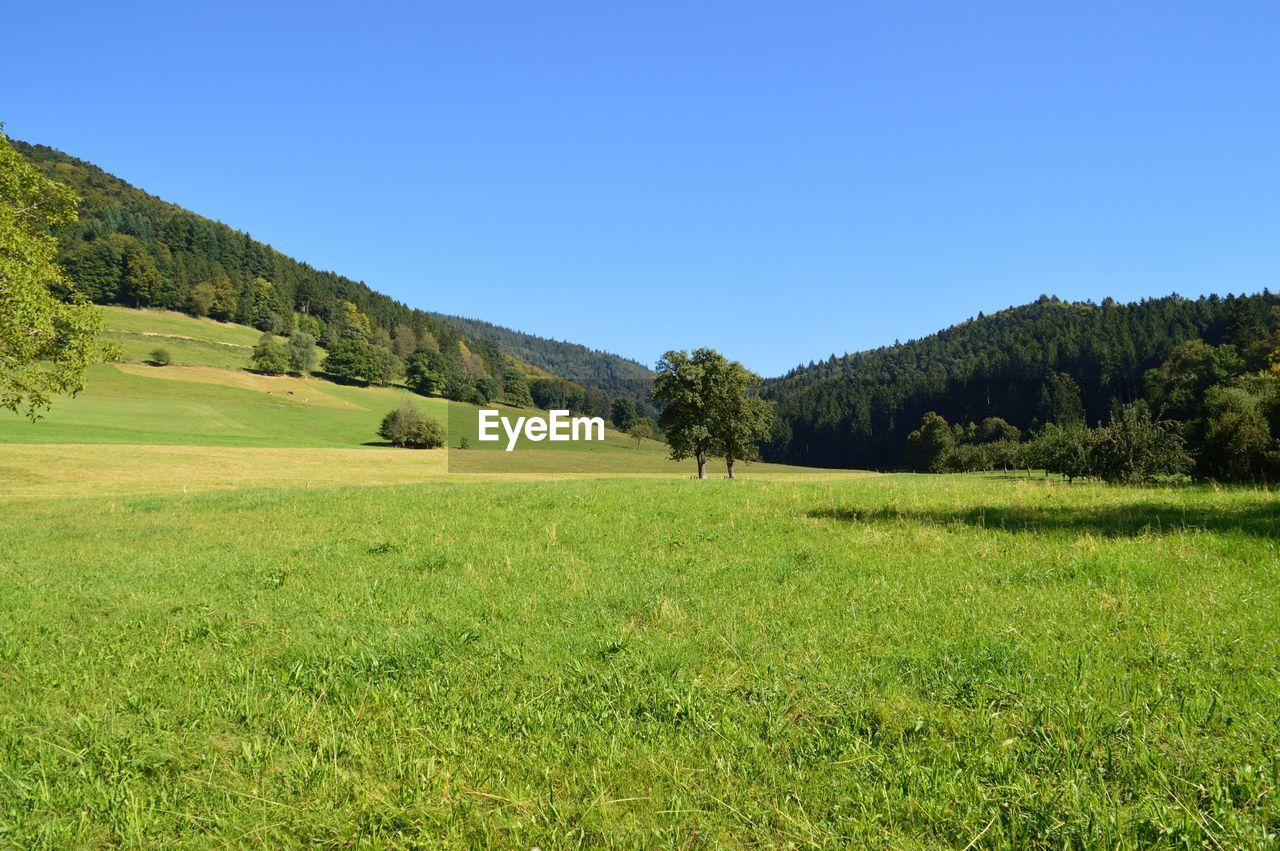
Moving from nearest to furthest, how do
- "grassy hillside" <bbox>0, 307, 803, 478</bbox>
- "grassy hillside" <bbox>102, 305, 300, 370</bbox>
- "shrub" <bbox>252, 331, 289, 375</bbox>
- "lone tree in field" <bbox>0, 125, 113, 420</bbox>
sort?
"lone tree in field" <bbox>0, 125, 113, 420</bbox> → "grassy hillside" <bbox>0, 307, 803, 478</bbox> → "grassy hillside" <bbox>102, 305, 300, 370</bbox> → "shrub" <bbox>252, 331, 289, 375</bbox>

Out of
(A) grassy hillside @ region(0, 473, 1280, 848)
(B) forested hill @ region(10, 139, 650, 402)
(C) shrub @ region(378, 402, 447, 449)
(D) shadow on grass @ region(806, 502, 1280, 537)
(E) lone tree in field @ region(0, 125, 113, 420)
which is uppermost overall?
(B) forested hill @ region(10, 139, 650, 402)

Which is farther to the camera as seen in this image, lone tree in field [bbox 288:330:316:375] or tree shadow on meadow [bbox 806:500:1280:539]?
lone tree in field [bbox 288:330:316:375]

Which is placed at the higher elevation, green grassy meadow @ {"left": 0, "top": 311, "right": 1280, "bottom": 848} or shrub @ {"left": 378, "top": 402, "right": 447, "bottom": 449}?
shrub @ {"left": 378, "top": 402, "right": 447, "bottom": 449}

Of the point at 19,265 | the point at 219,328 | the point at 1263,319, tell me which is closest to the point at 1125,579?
the point at 19,265

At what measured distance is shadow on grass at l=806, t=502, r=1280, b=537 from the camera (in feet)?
37.6

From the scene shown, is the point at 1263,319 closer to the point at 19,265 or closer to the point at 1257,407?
the point at 1257,407

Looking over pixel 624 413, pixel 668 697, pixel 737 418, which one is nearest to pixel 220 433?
pixel 737 418

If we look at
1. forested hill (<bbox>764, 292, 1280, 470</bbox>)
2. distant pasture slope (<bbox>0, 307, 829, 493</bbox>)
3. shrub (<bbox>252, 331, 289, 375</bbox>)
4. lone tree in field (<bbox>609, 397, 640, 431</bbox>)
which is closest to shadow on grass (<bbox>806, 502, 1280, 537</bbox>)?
distant pasture slope (<bbox>0, 307, 829, 493</bbox>)

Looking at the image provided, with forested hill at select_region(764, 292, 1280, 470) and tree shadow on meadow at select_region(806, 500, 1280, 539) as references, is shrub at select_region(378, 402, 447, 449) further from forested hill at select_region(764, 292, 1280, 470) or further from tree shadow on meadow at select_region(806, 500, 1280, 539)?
forested hill at select_region(764, 292, 1280, 470)

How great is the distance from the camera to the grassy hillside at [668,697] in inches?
159

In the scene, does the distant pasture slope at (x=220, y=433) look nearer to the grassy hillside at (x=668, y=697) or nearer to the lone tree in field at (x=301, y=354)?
the lone tree in field at (x=301, y=354)

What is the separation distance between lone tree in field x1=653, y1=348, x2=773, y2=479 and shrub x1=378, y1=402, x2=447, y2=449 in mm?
64231

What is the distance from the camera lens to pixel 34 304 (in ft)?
81.4

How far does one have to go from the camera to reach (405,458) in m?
87.2
